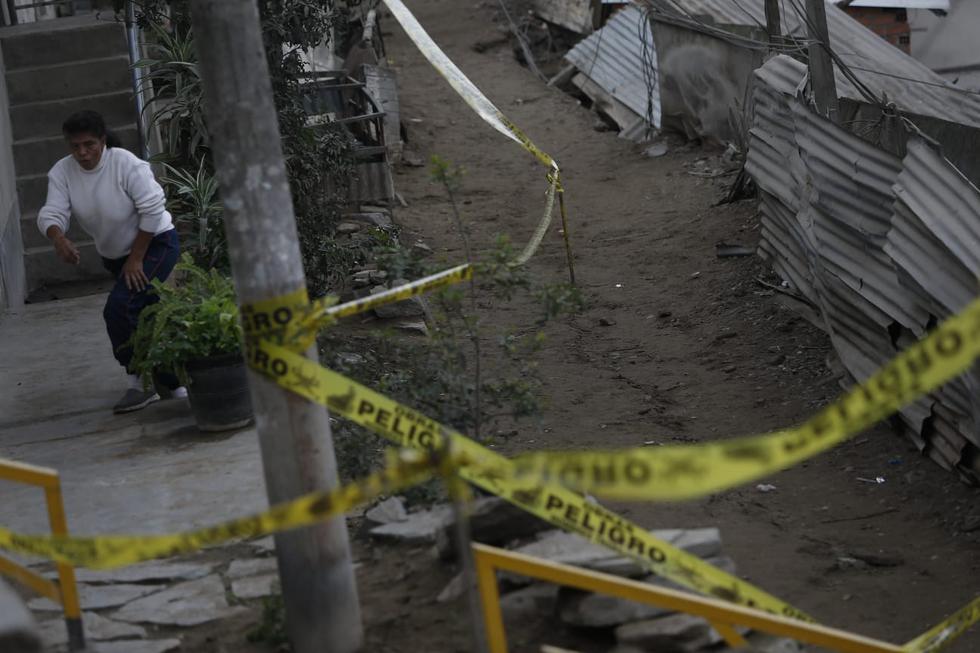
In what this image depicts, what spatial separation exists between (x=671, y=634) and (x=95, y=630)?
211 cm

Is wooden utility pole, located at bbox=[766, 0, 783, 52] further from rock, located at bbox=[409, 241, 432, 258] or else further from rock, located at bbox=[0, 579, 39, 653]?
rock, located at bbox=[0, 579, 39, 653]

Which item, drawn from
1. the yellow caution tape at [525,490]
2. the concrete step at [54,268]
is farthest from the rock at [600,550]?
the concrete step at [54,268]

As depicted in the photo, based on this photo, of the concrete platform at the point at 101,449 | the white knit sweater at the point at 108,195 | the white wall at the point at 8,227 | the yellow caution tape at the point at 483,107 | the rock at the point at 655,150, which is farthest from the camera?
the rock at the point at 655,150

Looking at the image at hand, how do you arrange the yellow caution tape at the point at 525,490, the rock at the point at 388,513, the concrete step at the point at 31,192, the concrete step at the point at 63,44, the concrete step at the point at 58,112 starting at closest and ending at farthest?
the yellow caution tape at the point at 525,490 → the rock at the point at 388,513 → the concrete step at the point at 31,192 → the concrete step at the point at 58,112 → the concrete step at the point at 63,44

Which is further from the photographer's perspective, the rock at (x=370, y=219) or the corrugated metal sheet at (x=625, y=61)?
the corrugated metal sheet at (x=625, y=61)

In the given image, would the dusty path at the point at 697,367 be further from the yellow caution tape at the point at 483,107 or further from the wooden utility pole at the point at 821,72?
the wooden utility pole at the point at 821,72

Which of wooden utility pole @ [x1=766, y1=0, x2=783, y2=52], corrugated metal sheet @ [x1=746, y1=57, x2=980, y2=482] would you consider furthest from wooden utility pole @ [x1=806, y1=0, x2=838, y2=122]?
wooden utility pole @ [x1=766, y1=0, x2=783, y2=52]

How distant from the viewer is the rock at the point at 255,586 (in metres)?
4.67

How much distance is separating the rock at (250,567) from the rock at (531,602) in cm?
116

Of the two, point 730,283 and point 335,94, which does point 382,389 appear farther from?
point 335,94

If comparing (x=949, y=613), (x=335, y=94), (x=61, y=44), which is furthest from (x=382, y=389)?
(x=335, y=94)

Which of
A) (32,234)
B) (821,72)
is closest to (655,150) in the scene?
(821,72)

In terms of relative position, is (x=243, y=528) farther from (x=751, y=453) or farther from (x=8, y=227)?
(x=8, y=227)

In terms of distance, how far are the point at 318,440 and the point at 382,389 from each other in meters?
1.88
